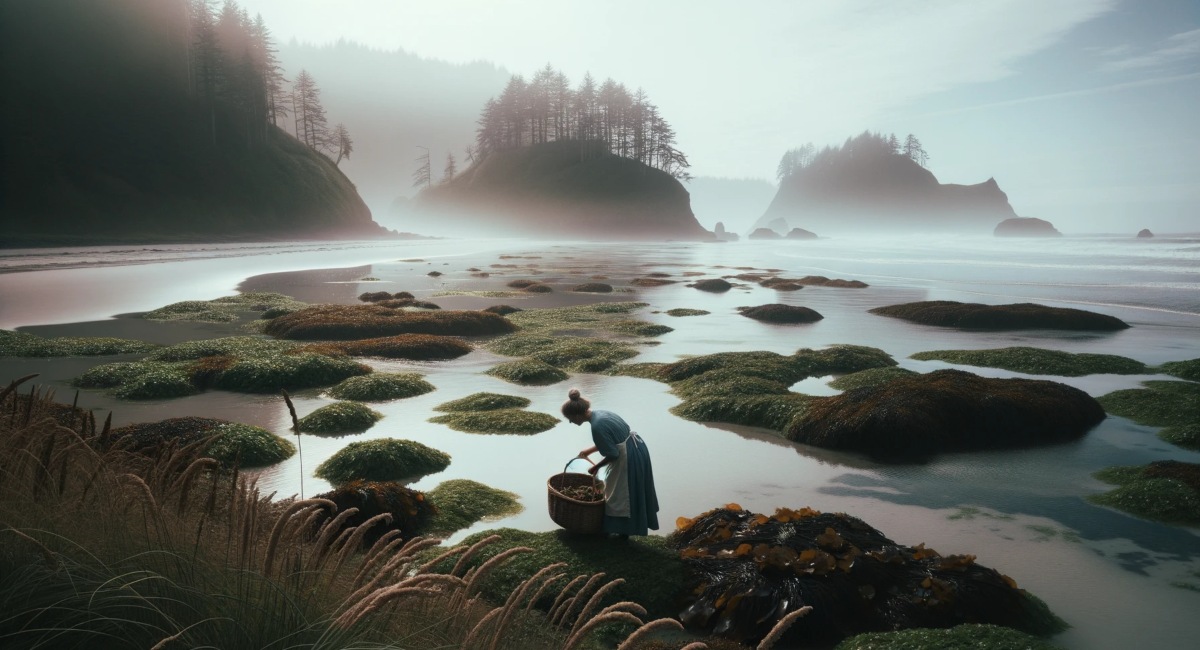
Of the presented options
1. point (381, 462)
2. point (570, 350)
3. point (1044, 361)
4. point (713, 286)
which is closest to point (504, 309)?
point (570, 350)

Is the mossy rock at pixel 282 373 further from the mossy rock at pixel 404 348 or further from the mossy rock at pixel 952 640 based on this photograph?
the mossy rock at pixel 952 640

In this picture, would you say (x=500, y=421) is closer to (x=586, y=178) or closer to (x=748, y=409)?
(x=748, y=409)

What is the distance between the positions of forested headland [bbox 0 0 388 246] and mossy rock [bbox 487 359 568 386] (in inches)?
3129

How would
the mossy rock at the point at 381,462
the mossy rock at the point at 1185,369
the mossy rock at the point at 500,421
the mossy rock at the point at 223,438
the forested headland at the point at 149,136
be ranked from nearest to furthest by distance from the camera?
the mossy rock at the point at 381,462 < the mossy rock at the point at 223,438 < the mossy rock at the point at 500,421 < the mossy rock at the point at 1185,369 < the forested headland at the point at 149,136

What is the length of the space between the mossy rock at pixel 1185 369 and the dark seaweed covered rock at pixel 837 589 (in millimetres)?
18643

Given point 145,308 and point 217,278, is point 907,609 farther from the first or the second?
point 217,278

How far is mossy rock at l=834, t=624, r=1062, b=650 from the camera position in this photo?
6207mm

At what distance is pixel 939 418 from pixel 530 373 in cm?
1077

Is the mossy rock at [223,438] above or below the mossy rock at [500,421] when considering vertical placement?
above

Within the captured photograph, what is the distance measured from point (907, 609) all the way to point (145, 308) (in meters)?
38.2

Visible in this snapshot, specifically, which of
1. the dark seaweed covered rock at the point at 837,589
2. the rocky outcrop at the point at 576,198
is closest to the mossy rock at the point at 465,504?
the dark seaweed covered rock at the point at 837,589

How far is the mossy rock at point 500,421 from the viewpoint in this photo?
15070 mm

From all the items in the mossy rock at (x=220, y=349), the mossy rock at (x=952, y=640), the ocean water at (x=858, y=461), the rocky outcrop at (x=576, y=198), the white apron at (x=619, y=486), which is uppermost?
the rocky outcrop at (x=576, y=198)

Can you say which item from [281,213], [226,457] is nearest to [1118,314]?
[226,457]
